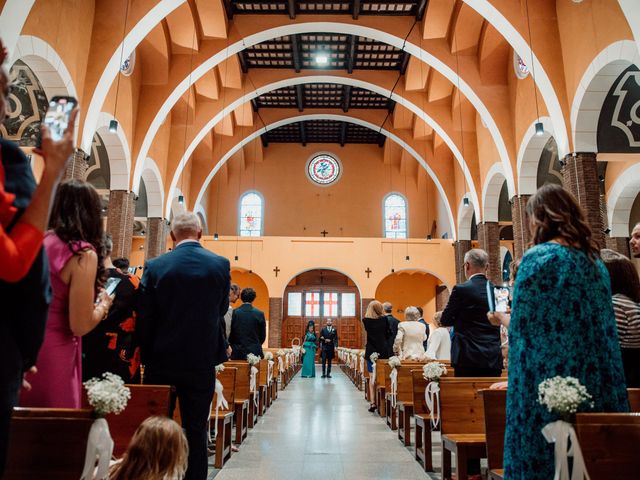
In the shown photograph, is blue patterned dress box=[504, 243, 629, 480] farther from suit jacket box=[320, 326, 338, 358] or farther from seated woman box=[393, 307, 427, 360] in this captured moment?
suit jacket box=[320, 326, 338, 358]

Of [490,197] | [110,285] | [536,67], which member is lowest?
[110,285]

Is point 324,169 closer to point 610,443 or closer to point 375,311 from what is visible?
point 375,311

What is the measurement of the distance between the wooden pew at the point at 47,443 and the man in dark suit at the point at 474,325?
2.71 metres

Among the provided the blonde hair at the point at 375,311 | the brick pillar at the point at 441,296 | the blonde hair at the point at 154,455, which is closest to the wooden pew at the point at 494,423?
the blonde hair at the point at 154,455

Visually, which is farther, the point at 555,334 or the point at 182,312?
the point at 182,312

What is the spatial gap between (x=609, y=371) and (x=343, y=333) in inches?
779

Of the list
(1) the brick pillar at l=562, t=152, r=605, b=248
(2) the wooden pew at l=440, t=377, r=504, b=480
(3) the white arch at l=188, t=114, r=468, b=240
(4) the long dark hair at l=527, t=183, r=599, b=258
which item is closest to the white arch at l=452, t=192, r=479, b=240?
(3) the white arch at l=188, t=114, r=468, b=240

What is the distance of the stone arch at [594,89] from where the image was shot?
821 cm

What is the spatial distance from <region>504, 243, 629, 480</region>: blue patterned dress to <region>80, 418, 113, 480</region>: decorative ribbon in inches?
57.5

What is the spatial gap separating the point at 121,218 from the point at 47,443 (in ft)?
37.5

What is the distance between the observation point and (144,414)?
2424mm

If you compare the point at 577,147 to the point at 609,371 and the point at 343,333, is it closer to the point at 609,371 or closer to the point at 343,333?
the point at 609,371

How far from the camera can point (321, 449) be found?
16.6 feet

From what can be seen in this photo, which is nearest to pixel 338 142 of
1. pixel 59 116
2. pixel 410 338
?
pixel 410 338
